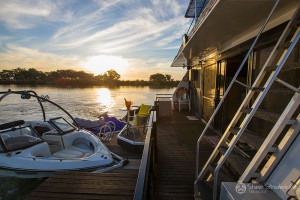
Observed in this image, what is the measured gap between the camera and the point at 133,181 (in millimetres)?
2734

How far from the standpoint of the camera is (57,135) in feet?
17.3

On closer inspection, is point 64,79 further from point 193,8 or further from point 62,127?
point 62,127

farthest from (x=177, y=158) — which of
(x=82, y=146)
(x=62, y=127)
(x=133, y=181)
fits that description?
(x=62, y=127)

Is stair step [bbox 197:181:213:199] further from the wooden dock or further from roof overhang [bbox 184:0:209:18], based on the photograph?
roof overhang [bbox 184:0:209:18]

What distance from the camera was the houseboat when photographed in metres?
1.47

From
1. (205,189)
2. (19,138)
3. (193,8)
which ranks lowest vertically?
(19,138)

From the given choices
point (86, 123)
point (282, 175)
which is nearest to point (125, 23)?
point (86, 123)

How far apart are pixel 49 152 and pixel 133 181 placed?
2.87 m

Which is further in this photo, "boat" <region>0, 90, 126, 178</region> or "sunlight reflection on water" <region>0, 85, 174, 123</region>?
"sunlight reflection on water" <region>0, 85, 174, 123</region>

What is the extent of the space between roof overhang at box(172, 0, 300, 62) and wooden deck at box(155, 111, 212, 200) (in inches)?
101
